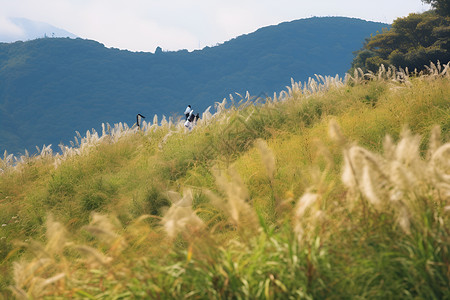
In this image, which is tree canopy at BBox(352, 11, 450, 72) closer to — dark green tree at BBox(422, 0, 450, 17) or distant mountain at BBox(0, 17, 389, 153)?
dark green tree at BBox(422, 0, 450, 17)

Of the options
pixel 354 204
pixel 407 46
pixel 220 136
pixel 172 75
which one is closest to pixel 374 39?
pixel 407 46

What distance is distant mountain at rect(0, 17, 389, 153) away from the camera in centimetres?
12038

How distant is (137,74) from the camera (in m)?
145

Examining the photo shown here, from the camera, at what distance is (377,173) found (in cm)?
219

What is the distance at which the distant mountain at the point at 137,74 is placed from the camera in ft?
395

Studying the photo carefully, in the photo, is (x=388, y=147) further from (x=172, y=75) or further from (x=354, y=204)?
(x=172, y=75)

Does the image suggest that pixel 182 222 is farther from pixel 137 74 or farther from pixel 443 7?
pixel 137 74

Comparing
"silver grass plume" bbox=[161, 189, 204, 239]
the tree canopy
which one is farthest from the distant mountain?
"silver grass plume" bbox=[161, 189, 204, 239]

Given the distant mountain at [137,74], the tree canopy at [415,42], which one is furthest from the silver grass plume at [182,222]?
the distant mountain at [137,74]

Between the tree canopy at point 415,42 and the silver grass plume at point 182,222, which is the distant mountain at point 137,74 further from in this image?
the silver grass plume at point 182,222

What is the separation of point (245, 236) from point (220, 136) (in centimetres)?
468

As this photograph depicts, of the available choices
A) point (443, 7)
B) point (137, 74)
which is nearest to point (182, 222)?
point (443, 7)

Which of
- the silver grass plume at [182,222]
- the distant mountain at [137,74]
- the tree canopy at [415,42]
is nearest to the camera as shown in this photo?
the silver grass plume at [182,222]

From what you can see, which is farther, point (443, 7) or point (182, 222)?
point (443, 7)
